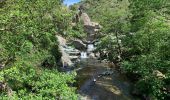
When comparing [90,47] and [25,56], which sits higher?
[25,56]

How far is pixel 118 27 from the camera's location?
45.1 m

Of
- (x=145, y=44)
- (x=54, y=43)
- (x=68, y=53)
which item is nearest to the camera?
(x=145, y=44)

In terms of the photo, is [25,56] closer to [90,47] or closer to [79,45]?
[79,45]

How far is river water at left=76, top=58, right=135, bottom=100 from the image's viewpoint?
3435cm

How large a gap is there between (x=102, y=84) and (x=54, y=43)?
7.92 meters

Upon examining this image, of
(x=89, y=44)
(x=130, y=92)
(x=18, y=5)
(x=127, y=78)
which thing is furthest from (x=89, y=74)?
(x=89, y=44)

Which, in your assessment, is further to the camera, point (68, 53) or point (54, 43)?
point (68, 53)

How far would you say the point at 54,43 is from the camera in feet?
118

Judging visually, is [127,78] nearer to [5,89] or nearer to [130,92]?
[130,92]

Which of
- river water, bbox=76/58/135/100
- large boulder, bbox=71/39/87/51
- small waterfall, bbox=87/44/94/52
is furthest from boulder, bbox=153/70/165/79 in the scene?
large boulder, bbox=71/39/87/51

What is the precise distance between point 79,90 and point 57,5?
41.1 feet

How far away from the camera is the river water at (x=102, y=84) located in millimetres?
34347

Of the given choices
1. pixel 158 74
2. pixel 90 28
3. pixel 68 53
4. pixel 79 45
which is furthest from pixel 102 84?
pixel 90 28

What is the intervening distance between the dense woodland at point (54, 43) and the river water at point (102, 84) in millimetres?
1647
